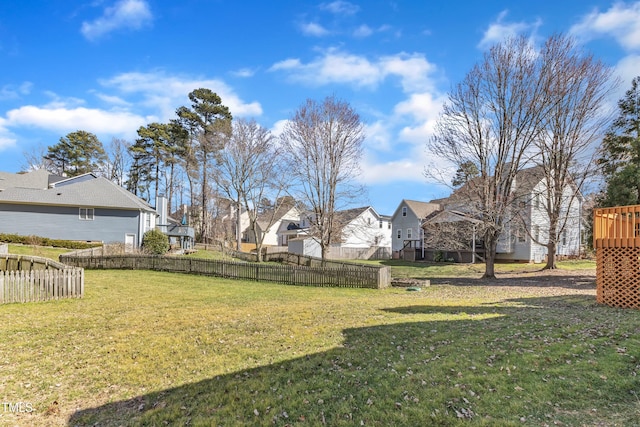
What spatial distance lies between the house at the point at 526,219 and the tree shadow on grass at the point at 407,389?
14851 mm

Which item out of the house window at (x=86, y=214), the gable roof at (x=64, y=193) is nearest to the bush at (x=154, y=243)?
the gable roof at (x=64, y=193)

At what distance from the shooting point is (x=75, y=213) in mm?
32375

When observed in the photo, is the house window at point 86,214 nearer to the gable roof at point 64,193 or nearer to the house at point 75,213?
the house at point 75,213

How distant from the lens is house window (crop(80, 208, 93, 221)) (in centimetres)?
3247

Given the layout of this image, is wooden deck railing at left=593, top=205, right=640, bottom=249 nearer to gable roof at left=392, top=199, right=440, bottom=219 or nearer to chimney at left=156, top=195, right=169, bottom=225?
gable roof at left=392, top=199, right=440, bottom=219

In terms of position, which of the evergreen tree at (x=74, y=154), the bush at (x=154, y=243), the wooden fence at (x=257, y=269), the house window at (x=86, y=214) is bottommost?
the wooden fence at (x=257, y=269)

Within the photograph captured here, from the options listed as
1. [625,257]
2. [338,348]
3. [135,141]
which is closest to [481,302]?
[625,257]

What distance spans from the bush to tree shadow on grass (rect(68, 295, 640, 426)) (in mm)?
28507

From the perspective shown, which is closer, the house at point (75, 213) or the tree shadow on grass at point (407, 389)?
the tree shadow on grass at point (407, 389)

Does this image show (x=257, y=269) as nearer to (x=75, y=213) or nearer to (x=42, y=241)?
(x=42, y=241)

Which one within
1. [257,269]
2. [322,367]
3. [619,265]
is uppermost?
[619,265]

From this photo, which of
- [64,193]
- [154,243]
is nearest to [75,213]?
[64,193]

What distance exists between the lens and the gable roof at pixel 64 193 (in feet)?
104

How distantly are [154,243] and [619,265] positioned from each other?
1242 inches
